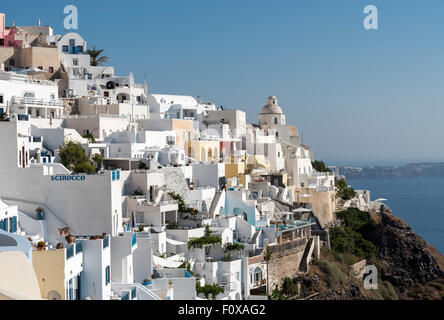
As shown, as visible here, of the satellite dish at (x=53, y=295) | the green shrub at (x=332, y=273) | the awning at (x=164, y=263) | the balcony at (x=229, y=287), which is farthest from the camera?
the green shrub at (x=332, y=273)

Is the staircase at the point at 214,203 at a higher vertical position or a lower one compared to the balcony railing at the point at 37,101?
lower

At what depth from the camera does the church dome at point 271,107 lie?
50.5 m

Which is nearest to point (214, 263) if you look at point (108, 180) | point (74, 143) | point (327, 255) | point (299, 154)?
point (108, 180)

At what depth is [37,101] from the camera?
3155 cm

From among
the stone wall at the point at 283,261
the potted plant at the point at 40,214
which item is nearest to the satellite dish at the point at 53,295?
the potted plant at the point at 40,214

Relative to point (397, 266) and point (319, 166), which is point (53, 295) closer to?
point (397, 266)

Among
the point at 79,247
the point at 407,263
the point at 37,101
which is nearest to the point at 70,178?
the point at 79,247

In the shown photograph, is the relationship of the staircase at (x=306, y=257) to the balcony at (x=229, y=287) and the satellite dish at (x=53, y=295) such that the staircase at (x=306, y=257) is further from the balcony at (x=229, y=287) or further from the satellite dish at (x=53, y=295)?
the satellite dish at (x=53, y=295)

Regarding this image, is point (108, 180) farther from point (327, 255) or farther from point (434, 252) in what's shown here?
point (434, 252)

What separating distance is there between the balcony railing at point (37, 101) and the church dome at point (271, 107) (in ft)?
66.4

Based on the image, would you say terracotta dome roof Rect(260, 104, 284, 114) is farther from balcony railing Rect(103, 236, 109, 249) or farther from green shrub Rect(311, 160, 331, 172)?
balcony railing Rect(103, 236, 109, 249)

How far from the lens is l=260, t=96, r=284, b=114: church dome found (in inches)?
1989

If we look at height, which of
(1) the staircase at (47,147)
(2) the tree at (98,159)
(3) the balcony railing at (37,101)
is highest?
(3) the balcony railing at (37,101)
